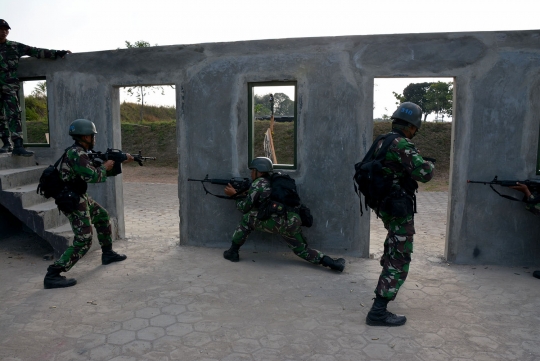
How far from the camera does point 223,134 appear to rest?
6.06 meters

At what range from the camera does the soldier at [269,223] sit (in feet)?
17.1

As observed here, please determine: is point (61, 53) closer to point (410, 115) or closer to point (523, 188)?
point (410, 115)

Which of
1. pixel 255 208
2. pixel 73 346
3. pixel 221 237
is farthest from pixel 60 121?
pixel 73 346

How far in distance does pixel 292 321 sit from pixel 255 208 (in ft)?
6.18

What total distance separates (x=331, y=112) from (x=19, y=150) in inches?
190

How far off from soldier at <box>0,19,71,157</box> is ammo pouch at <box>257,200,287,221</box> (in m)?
3.98

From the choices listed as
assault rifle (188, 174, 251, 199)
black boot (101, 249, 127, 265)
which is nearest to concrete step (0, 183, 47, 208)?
black boot (101, 249, 127, 265)

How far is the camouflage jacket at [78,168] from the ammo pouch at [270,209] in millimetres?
1923

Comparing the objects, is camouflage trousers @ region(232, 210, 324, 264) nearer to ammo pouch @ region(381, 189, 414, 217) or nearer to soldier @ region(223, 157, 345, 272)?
soldier @ region(223, 157, 345, 272)

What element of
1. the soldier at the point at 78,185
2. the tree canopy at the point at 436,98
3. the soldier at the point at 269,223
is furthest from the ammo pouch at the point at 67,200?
the tree canopy at the point at 436,98

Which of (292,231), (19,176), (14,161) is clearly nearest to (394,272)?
(292,231)

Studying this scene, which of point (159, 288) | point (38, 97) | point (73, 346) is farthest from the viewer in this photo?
point (38, 97)

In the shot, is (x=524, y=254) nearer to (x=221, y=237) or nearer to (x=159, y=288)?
(x=221, y=237)

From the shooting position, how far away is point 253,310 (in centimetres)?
414
